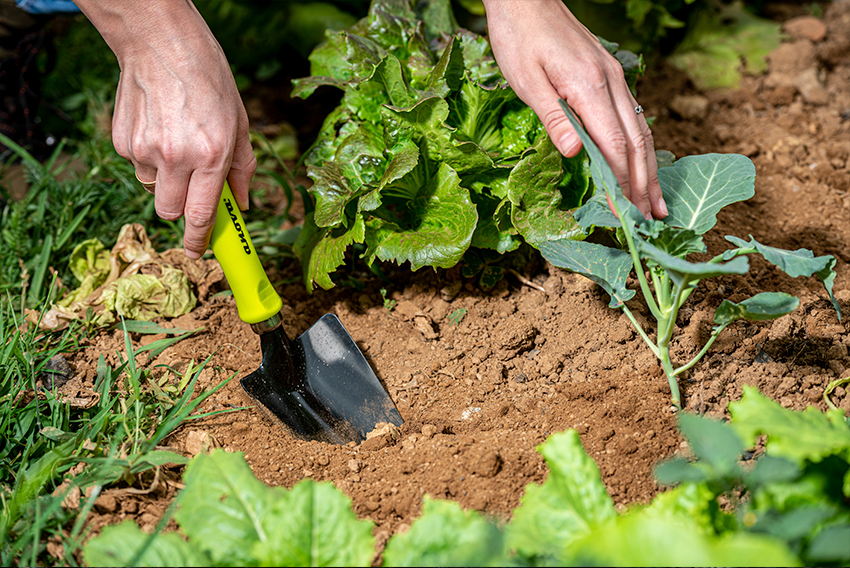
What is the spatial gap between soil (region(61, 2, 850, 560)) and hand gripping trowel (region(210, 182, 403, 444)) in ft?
0.24

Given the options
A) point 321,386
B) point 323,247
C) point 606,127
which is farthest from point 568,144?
point 321,386

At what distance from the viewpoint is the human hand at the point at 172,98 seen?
1.48 m

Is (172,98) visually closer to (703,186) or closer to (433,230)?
(433,230)

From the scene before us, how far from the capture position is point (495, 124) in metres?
2.02

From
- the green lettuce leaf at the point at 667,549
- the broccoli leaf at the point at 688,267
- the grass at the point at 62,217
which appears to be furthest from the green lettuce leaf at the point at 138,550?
the grass at the point at 62,217

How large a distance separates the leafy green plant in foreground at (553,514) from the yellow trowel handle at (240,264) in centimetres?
70

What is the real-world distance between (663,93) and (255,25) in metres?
2.20

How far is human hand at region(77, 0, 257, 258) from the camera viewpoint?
4.84 ft

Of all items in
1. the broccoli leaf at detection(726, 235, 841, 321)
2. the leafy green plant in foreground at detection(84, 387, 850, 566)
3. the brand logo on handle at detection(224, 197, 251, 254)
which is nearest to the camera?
the leafy green plant in foreground at detection(84, 387, 850, 566)

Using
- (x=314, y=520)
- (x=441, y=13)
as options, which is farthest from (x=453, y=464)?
(x=441, y=13)

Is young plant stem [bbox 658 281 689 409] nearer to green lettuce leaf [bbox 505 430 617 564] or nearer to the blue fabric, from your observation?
green lettuce leaf [bbox 505 430 617 564]

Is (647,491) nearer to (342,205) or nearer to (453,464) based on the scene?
(453,464)

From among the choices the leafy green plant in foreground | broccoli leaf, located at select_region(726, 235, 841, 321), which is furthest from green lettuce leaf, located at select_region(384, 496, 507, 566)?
broccoli leaf, located at select_region(726, 235, 841, 321)

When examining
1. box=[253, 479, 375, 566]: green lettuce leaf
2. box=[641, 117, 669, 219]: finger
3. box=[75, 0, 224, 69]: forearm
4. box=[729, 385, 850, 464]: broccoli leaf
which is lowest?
box=[253, 479, 375, 566]: green lettuce leaf
